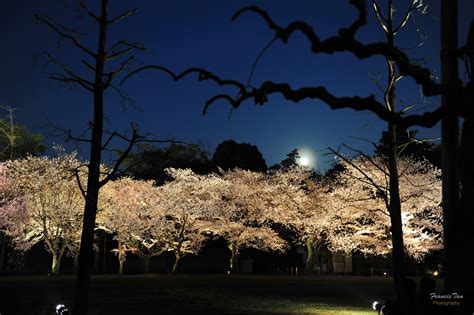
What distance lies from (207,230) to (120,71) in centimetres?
3124

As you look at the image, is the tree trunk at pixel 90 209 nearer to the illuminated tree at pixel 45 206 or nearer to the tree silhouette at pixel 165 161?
the illuminated tree at pixel 45 206

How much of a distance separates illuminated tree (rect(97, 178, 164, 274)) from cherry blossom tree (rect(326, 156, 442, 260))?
1248 cm

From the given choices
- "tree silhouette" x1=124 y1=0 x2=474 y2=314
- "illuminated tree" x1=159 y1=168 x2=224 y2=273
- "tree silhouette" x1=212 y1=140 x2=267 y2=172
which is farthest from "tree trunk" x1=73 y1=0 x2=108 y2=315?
"tree silhouette" x1=212 y1=140 x2=267 y2=172

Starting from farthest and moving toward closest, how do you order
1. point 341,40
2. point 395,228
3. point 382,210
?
1. point 382,210
2. point 395,228
3. point 341,40

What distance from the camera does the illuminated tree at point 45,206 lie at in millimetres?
37000

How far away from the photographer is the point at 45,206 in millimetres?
37219

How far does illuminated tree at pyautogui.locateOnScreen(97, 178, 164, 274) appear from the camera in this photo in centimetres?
3841

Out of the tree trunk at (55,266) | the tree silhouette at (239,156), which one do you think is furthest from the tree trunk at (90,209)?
the tree silhouette at (239,156)

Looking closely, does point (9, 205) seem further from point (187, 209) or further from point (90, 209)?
point (90, 209)

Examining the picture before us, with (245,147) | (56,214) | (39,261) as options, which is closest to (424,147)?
(245,147)

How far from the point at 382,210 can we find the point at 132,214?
673 inches

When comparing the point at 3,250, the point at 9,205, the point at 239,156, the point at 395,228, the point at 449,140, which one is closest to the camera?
the point at 449,140

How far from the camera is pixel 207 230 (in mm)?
40000

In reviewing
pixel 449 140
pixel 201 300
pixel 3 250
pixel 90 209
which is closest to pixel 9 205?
pixel 3 250
